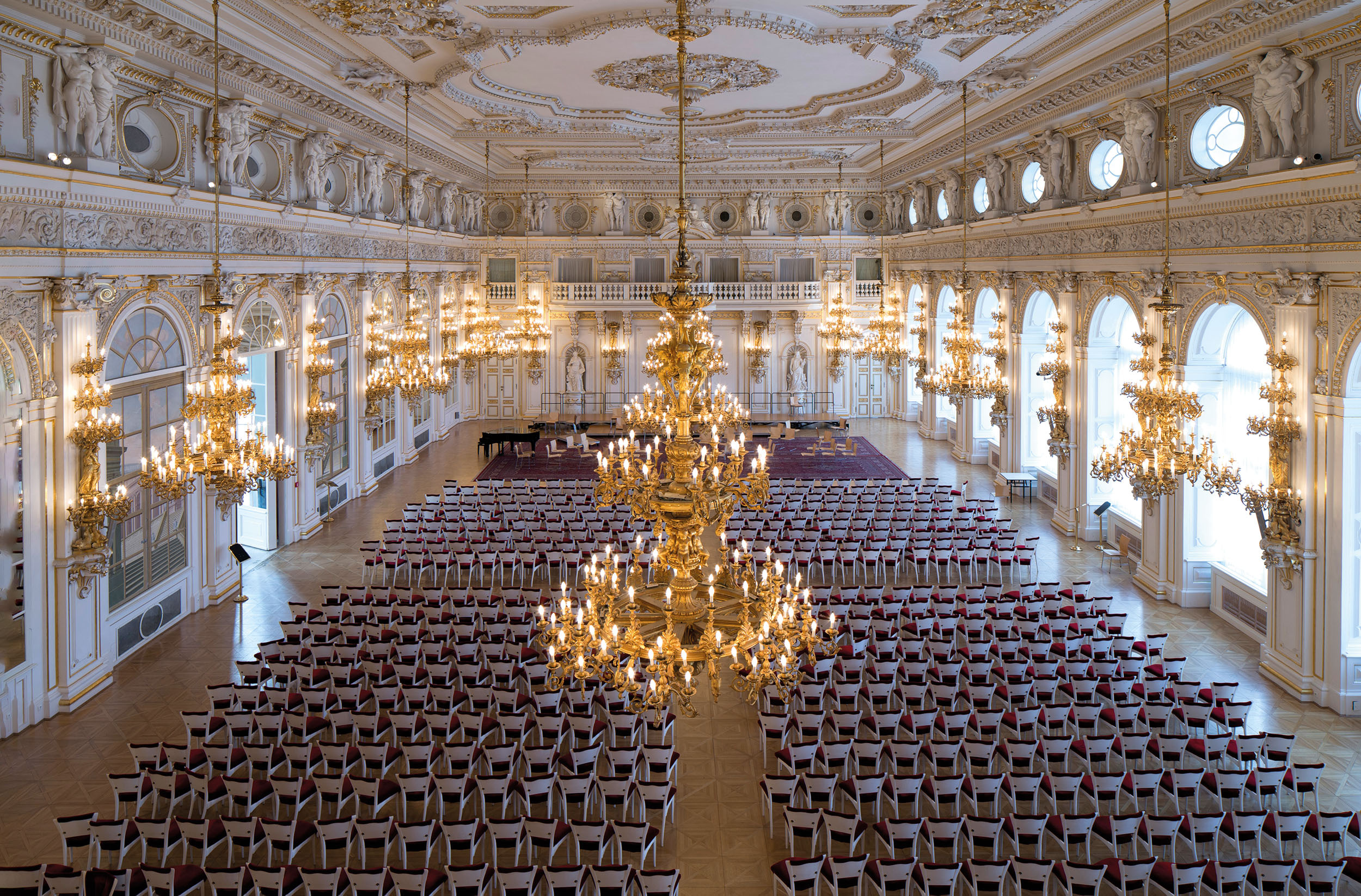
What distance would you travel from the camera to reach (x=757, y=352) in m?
37.1

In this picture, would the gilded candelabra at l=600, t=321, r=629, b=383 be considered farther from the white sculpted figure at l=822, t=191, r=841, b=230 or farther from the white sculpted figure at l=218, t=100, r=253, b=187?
the white sculpted figure at l=218, t=100, r=253, b=187

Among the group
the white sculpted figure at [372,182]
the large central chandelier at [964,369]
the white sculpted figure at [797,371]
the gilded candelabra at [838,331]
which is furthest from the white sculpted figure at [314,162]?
the white sculpted figure at [797,371]

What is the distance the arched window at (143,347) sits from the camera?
14.1 metres

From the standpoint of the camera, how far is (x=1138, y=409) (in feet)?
43.4

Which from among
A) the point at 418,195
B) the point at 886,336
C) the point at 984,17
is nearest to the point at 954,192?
the point at 886,336

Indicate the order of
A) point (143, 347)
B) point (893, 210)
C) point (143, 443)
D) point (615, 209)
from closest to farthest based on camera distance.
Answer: point (143, 347) < point (143, 443) < point (893, 210) < point (615, 209)

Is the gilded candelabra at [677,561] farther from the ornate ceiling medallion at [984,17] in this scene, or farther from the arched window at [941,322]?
the arched window at [941,322]

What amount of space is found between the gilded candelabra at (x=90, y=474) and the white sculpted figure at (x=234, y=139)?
14.9 feet

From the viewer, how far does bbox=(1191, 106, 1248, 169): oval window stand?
1471cm

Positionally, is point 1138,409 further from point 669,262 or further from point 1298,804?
point 669,262

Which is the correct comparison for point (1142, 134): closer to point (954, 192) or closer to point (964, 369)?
point (964, 369)

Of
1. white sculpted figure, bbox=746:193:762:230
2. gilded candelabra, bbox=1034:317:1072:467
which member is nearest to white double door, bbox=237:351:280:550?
gilded candelabra, bbox=1034:317:1072:467

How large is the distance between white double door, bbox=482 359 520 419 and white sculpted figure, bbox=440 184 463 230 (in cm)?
600

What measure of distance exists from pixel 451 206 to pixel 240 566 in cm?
1869
